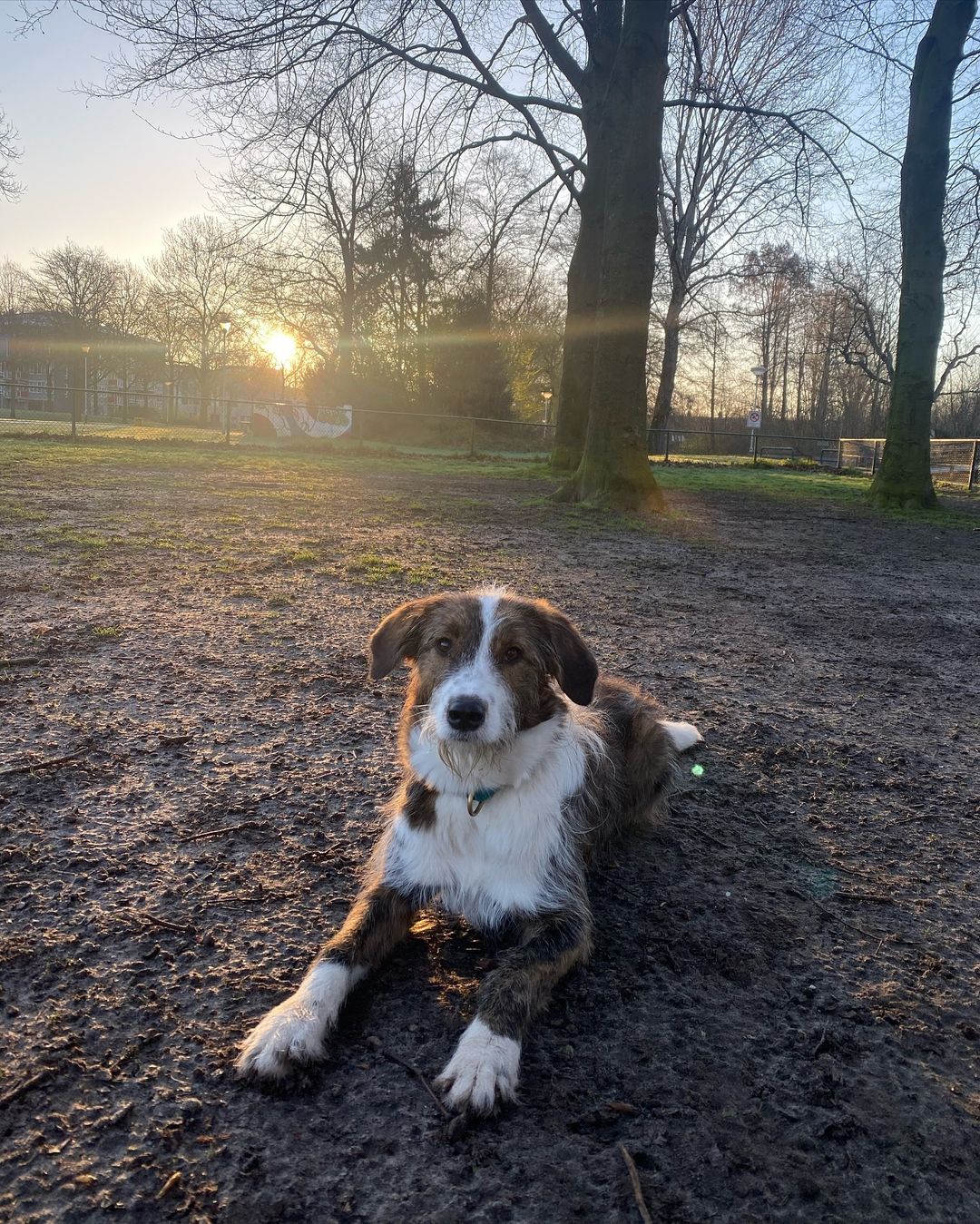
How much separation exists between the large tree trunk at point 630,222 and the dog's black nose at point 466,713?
11.5m

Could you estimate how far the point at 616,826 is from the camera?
134 inches

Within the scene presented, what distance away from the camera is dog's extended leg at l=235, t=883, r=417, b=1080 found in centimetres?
207

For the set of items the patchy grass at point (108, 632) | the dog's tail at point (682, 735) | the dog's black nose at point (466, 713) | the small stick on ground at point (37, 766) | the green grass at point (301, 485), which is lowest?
the small stick on ground at point (37, 766)

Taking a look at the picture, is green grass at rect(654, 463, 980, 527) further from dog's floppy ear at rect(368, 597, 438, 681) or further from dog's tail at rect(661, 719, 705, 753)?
dog's floppy ear at rect(368, 597, 438, 681)

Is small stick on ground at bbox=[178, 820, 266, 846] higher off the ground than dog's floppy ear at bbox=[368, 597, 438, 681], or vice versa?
dog's floppy ear at bbox=[368, 597, 438, 681]

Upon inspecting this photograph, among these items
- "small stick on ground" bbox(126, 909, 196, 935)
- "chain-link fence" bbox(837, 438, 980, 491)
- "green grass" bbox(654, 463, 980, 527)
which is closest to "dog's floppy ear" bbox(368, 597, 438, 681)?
"small stick on ground" bbox(126, 909, 196, 935)

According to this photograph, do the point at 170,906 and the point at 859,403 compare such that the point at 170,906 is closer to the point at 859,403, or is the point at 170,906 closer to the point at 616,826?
the point at 616,826

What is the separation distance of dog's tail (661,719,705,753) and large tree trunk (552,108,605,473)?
51.5ft

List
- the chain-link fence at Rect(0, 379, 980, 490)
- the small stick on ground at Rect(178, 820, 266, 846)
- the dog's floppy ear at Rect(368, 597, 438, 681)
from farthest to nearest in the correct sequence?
the chain-link fence at Rect(0, 379, 980, 490) → the small stick on ground at Rect(178, 820, 266, 846) → the dog's floppy ear at Rect(368, 597, 438, 681)

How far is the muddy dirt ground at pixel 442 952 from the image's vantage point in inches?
70.7

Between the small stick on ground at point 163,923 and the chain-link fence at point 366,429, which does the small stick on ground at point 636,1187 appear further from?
the chain-link fence at point 366,429

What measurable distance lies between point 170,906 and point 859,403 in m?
65.7

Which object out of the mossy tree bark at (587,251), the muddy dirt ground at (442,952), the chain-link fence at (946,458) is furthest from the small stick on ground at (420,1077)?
the chain-link fence at (946,458)

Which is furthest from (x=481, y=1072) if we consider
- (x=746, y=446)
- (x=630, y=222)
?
(x=746, y=446)
